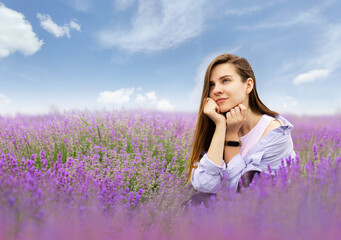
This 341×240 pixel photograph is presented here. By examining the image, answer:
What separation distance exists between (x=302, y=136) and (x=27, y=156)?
4234mm

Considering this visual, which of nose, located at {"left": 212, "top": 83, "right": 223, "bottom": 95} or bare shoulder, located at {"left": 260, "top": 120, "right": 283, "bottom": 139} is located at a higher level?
nose, located at {"left": 212, "top": 83, "right": 223, "bottom": 95}

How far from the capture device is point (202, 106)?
264 cm

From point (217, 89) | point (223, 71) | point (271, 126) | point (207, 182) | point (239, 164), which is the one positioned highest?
point (223, 71)

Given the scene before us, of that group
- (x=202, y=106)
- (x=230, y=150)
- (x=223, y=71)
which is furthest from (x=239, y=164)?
(x=223, y=71)

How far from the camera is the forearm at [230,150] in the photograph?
2.44 m

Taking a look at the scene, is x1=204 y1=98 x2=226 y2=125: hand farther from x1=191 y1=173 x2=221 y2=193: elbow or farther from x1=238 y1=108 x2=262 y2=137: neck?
x1=191 y1=173 x2=221 y2=193: elbow

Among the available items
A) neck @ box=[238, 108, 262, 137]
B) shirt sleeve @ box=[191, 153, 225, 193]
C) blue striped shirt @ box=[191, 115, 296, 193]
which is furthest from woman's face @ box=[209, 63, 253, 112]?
shirt sleeve @ box=[191, 153, 225, 193]

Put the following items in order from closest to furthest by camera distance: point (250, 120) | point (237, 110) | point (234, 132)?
point (237, 110) → point (234, 132) → point (250, 120)

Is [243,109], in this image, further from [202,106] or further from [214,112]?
[202,106]

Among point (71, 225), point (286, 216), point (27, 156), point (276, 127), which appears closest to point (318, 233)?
point (286, 216)

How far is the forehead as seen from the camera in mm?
2451

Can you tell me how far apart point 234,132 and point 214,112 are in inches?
9.8

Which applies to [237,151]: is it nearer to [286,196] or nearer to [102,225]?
[286,196]

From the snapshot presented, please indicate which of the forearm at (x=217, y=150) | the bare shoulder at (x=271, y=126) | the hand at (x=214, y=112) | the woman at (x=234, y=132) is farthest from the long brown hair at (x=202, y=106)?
the forearm at (x=217, y=150)
